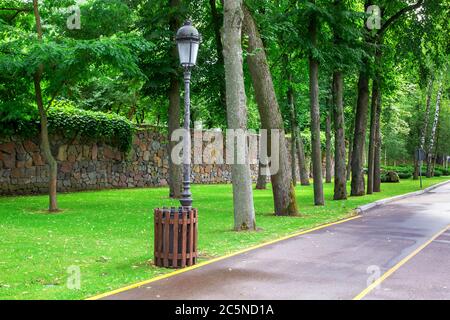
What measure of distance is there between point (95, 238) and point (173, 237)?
10.8 ft

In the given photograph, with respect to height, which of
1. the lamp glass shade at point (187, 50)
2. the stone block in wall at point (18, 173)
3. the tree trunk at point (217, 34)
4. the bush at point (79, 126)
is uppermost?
the tree trunk at point (217, 34)

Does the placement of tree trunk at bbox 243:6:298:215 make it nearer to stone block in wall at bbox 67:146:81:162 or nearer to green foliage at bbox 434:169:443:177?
stone block in wall at bbox 67:146:81:162

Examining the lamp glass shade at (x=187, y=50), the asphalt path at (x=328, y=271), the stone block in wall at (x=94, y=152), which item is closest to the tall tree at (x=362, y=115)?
the asphalt path at (x=328, y=271)

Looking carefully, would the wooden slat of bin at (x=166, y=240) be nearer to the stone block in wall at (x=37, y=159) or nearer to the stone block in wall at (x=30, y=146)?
the stone block in wall at (x=30, y=146)

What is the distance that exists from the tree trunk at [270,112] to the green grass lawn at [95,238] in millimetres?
560

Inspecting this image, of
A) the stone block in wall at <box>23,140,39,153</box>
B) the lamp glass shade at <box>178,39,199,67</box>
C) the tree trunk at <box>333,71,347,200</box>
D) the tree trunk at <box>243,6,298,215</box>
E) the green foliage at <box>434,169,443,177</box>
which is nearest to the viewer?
the lamp glass shade at <box>178,39,199,67</box>

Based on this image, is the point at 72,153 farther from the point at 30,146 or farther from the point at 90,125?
the point at 30,146

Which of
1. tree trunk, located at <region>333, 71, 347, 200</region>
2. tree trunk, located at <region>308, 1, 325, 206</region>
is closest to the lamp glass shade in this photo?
tree trunk, located at <region>308, 1, 325, 206</region>

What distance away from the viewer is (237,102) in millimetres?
12766

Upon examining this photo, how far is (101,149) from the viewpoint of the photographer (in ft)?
85.5

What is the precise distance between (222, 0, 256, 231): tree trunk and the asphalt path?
1526mm

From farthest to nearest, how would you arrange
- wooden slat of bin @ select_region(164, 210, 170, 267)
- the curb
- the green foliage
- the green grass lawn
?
the green foliage
the curb
wooden slat of bin @ select_region(164, 210, 170, 267)
the green grass lawn

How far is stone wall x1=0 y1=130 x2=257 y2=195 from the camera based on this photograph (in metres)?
21.3

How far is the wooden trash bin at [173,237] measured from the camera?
8.32m
